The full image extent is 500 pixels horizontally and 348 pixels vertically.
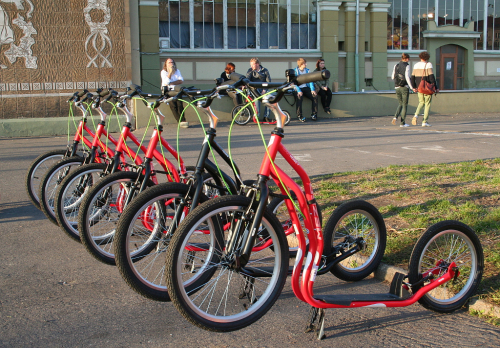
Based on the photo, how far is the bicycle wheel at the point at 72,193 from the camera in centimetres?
462

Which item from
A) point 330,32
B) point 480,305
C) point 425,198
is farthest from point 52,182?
point 330,32

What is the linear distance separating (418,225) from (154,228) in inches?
95.0

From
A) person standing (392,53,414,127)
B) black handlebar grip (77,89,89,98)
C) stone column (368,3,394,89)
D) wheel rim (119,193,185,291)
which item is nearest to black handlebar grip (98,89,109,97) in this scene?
black handlebar grip (77,89,89,98)

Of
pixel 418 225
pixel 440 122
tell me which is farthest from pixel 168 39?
pixel 418 225

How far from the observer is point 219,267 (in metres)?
3.16

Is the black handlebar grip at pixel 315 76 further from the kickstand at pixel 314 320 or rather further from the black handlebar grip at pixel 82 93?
the black handlebar grip at pixel 82 93

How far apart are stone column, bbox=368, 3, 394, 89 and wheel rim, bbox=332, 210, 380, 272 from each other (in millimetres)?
22793

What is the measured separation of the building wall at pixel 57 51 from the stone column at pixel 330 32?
36.6 ft

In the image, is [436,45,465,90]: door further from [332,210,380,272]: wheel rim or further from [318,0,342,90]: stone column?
[332,210,380,272]: wheel rim

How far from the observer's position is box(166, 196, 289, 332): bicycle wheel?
110 inches

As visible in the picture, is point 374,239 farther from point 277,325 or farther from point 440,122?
point 440,122

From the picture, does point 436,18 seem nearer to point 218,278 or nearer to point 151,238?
point 151,238

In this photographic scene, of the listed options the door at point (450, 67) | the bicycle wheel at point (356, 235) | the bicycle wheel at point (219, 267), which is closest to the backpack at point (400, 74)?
the bicycle wheel at point (356, 235)

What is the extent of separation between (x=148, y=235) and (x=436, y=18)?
27318 mm
